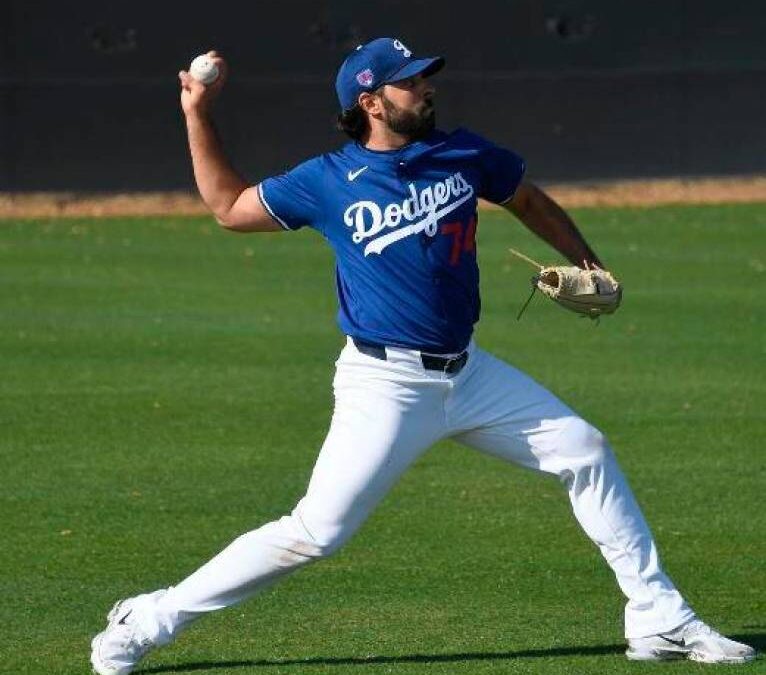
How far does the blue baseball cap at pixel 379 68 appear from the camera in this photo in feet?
20.6

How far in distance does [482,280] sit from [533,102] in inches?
317

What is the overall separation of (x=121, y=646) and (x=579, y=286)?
6.45ft

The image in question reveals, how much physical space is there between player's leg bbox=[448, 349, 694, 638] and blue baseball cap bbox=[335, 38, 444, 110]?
0.98 meters

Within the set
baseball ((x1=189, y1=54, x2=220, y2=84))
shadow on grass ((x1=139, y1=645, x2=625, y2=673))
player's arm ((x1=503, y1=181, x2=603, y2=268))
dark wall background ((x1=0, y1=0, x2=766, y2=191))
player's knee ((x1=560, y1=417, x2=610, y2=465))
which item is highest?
baseball ((x1=189, y1=54, x2=220, y2=84))

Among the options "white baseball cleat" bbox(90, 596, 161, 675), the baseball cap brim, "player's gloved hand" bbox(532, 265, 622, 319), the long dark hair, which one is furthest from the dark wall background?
"white baseball cleat" bbox(90, 596, 161, 675)

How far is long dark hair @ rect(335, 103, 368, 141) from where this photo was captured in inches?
251

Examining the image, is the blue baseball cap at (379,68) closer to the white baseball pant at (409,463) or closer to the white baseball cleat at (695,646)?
the white baseball pant at (409,463)

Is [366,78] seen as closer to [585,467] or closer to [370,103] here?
[370,103]

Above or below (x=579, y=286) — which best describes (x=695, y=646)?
below

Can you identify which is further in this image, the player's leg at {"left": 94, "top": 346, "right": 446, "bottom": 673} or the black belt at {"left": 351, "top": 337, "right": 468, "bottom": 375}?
the black belt at {"left": 351, "top": 337, "right": 468, "bottom": 375}

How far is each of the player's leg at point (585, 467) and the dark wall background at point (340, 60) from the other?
18.7m

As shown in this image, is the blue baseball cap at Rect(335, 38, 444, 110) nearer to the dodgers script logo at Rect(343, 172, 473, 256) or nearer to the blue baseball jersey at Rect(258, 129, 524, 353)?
the blue baseball jersey at Rect(258, 129, 524, 353)

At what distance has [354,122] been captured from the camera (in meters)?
6.41


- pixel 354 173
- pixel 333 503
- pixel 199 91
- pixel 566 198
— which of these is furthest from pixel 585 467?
pixel 566 198
